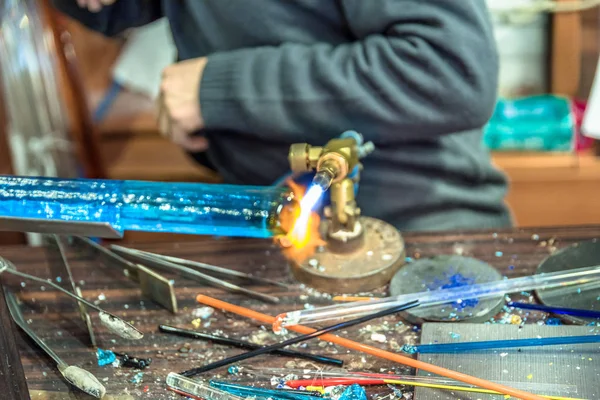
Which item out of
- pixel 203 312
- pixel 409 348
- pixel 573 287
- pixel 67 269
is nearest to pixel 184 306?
pixel 203 312

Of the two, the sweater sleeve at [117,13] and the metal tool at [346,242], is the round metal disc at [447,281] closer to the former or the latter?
the metal tool at [346,242]

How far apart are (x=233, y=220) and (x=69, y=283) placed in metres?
0.22

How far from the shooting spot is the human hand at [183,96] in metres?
0.84

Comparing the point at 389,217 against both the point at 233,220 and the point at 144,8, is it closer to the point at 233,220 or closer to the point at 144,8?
the point at 233,220

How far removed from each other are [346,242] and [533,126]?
0.91 metres

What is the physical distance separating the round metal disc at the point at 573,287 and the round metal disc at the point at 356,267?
0.49ft

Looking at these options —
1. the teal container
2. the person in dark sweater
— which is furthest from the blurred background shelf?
the person in dark sweater

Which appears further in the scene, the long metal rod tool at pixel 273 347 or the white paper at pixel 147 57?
the white paper at pixel 147 57

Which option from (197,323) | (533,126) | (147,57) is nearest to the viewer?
(197,323)

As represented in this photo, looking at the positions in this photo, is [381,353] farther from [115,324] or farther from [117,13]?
[117,13]

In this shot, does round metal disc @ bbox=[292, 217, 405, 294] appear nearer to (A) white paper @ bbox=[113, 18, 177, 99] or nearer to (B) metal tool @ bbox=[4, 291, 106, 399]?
(B) metal tool @ bbox=[4, 291, 106, 399]

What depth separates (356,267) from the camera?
26.8 inches

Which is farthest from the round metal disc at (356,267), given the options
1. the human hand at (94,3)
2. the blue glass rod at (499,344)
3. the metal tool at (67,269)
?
the human hand at (94,3)

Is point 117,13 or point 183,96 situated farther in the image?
point 117,13
